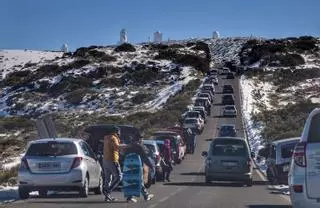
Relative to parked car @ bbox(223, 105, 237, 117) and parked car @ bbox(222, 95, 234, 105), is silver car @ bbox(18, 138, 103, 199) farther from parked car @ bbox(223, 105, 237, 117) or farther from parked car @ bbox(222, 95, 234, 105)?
parked car @ bbox(222, 95, 234, 105)

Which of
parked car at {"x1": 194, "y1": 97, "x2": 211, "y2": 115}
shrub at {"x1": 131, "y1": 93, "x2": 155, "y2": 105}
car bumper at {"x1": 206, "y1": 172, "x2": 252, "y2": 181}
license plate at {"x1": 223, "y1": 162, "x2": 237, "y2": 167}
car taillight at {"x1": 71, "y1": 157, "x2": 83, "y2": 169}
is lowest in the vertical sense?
car bumper at {"x1": 206, "y1": 172, "x2": 252, "y2": 181}

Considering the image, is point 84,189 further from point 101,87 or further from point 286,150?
point 101,87

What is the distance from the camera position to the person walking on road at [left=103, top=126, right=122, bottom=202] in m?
18.1

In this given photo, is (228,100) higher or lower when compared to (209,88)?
lower

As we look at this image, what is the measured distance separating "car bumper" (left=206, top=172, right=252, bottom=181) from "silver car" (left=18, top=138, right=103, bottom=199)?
8136mm

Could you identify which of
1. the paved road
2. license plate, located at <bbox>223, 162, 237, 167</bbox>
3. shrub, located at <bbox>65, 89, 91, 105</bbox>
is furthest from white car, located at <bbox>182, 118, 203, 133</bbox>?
shrub, located at <bbox>65, 89, 91, 105</bbox>

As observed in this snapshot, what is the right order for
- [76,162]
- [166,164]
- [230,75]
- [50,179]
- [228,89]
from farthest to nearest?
1. [230,75]
2. [228,89]
3. [166,164]
4. [76,162]
5. [50,179]

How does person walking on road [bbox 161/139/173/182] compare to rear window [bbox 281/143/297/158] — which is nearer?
rear window [bbox 281/143/297/158]

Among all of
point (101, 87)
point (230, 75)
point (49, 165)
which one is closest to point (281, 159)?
point (49, 165)

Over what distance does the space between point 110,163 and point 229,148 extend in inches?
A: 372

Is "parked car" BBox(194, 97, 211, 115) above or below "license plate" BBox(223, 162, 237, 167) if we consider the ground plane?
above

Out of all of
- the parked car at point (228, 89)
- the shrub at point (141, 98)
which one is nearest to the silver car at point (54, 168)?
the shrub at point (141, 98)

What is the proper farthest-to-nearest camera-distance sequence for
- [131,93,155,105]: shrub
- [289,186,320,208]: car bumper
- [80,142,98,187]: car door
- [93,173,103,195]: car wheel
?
[131,93,155,105]: shrub → [93,173,103,195]: car wheel → [80,142,98,187]: car door → [289,186,320,208]: car bumper

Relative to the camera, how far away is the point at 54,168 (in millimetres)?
18578
